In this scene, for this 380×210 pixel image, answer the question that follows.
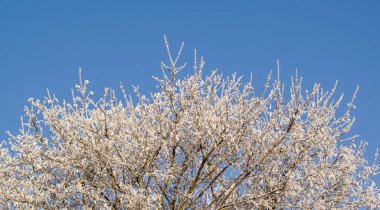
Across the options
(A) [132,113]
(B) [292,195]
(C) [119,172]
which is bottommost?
(B) [292,195]

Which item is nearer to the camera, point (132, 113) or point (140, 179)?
point (140, 179)

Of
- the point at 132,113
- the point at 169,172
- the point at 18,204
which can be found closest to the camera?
the point at 169,172

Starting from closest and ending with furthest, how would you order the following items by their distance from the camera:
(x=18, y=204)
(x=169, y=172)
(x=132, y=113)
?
(x=169, y=172) < (x=18, y=204) < (x=132, y=113)

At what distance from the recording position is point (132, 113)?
42.0 ft

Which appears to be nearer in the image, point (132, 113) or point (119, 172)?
point (119, 172)

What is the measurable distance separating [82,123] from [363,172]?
7963 millimetres

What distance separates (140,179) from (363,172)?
6527 mm

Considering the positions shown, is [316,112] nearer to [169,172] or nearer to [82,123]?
[169,172]

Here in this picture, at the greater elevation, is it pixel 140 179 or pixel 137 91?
pixel 137 91

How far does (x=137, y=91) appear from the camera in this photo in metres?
12.1

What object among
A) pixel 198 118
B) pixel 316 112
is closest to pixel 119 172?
pixel 198 118

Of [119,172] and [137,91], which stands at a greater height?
[137,91]

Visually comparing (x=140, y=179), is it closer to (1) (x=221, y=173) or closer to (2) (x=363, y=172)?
(1) (x=221, y=173)

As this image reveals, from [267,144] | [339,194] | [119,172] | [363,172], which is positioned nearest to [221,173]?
[267,144]
